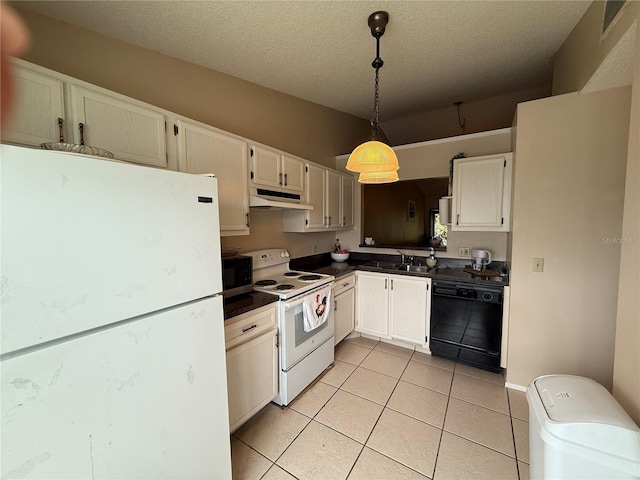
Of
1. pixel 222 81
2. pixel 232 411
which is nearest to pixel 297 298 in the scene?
pixel 232 411

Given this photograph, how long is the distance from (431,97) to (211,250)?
2983 mm

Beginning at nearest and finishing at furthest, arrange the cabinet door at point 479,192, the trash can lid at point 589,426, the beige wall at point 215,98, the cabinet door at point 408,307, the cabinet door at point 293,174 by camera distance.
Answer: the trash can lid at point 589,426 < the beige wall at point 215,98 < the cabinet door at point 293,174 < the cabinet door at point 479,192 < the cabinet door at point 408,307

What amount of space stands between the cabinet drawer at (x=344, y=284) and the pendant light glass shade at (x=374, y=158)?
53.4 inches

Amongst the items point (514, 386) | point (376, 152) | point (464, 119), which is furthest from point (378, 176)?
point (464, 119)

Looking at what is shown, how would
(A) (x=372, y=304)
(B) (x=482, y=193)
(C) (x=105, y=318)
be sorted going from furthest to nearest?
(A) (x=372, y=304), (B) (x=482, y=193), (C) (x=105, y=318)

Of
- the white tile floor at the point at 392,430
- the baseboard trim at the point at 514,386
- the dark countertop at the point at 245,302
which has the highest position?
the dark countertop at the point at 245,302

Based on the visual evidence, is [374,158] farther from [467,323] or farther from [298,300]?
[467,323]

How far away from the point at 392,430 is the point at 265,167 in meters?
2.27

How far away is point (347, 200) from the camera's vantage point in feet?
11.4

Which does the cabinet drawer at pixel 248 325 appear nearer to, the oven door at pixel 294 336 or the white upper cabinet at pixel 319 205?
the oven door at pixel 294 336

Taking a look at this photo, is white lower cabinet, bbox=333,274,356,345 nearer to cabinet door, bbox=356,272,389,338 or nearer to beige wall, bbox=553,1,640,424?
cabinet door, bbox=356,272,389,338

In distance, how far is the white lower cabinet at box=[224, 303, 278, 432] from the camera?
5.33 feet

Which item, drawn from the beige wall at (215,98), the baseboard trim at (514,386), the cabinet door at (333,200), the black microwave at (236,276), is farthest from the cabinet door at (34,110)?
the baseboard trim at (514,386)

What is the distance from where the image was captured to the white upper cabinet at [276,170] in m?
2.17
